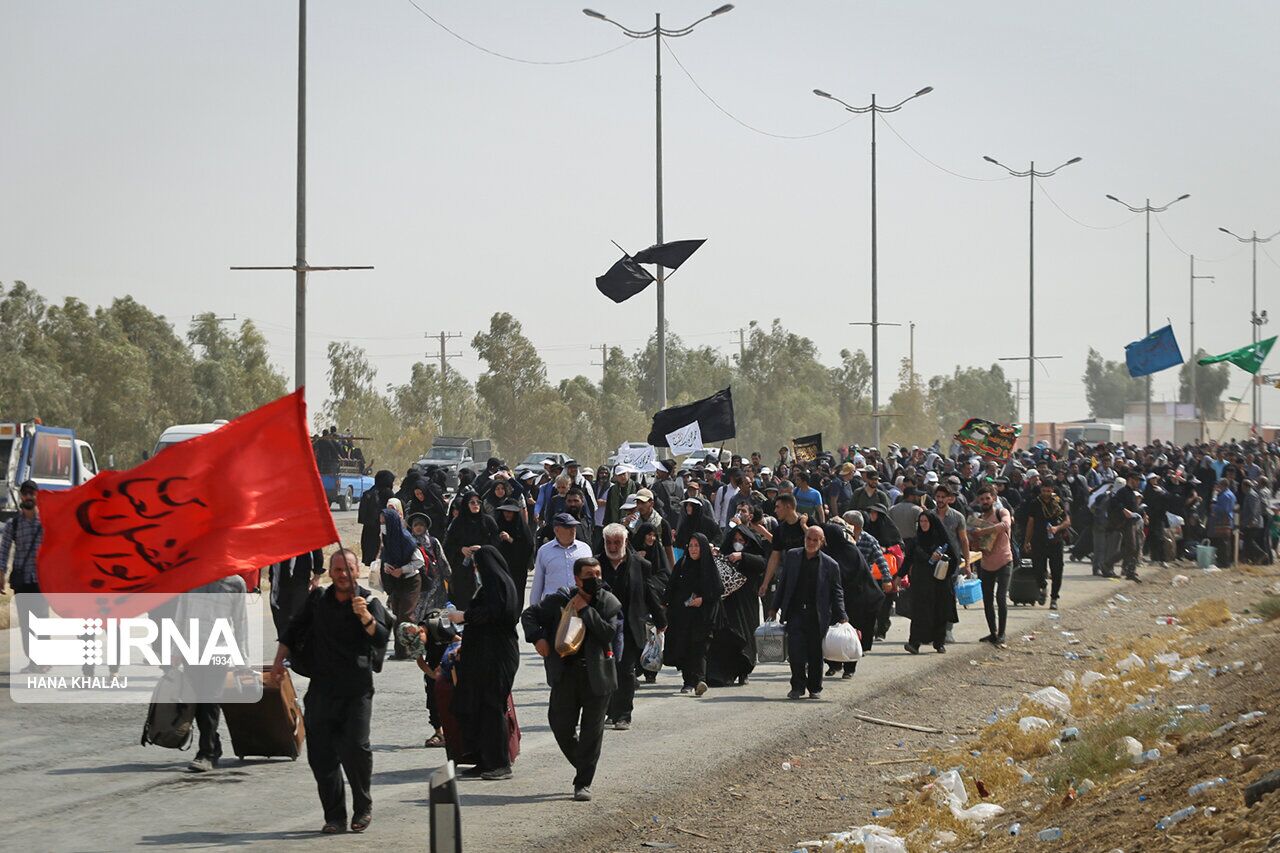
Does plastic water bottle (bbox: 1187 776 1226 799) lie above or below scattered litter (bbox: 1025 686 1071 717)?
above

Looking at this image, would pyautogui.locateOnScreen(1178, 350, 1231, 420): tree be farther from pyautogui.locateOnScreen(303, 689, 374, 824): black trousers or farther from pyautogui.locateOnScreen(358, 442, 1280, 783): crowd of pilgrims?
pyautogui.locateOnScreen(303, 689, 374, 824): black trousers

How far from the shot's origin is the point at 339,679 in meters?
10.4

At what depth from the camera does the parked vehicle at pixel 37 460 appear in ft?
111

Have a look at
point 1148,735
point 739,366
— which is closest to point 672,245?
point 1148,735

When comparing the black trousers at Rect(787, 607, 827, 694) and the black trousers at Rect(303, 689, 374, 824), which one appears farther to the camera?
the black trousers at Rect(787, 607, 827, 694)

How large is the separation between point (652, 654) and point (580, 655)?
15.5ft

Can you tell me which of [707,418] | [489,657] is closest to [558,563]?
[489,657]

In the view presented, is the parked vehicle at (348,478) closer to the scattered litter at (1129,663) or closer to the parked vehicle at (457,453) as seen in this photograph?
the parked vehicle at (457,453)

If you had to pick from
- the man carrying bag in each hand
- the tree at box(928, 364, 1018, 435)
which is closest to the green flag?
the man carrying bag in each hand

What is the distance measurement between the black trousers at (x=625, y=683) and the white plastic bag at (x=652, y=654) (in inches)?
70.0

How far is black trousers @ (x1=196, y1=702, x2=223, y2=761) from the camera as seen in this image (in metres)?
12.0

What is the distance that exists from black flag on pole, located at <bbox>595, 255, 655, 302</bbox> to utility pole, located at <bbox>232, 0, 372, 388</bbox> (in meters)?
10.0

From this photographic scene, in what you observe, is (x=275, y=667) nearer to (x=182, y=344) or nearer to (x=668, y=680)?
(x=668, y=680)

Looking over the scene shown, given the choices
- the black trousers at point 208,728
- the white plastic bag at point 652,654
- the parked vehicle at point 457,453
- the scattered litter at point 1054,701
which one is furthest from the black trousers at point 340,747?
the parked vehicle at point 457,453
